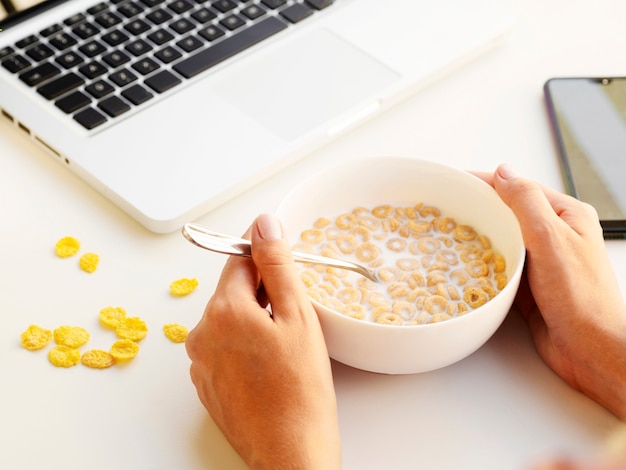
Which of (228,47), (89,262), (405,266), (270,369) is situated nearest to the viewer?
(270,369)

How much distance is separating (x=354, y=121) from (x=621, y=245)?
1.12ft

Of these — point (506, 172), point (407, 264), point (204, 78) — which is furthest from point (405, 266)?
point (204, 78)

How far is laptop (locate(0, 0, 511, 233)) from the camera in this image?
3.07ft

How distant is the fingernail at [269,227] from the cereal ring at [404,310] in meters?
0.12

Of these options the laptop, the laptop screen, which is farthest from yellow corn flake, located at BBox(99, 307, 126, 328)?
the laptop screen

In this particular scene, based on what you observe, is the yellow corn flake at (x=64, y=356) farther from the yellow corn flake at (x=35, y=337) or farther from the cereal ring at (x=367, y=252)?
the cereal ring at (x=367, y=252)

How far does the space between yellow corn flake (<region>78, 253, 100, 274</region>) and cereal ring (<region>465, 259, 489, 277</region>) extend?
0.38m

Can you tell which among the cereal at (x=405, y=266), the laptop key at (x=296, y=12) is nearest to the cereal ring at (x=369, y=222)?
the cereal at (x=405, y=266)

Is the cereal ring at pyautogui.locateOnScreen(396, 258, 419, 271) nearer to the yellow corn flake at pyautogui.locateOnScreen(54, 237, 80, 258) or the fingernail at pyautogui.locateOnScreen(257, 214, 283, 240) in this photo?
the fingernail at pyautogui.locateOnScreen(257, 214, 283, 240)

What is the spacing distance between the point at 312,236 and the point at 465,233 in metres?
0.14

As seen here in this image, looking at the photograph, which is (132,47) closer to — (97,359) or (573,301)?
(97,359)

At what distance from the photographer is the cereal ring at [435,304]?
72 cm

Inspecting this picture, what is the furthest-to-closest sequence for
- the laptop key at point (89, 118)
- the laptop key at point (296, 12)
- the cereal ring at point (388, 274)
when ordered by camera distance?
1. the laptop key at point (296, 12)
2. the laptop key at point (89, 118)
3. the cereal ring at point (388, 274)

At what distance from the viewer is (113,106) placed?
0.98 meters
